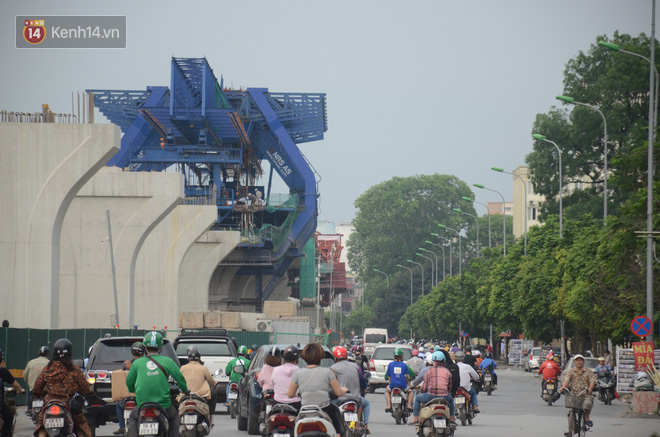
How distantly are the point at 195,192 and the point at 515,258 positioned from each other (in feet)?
79.8

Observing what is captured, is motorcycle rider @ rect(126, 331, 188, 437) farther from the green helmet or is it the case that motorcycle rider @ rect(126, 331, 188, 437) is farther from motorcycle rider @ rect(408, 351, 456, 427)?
motorcycle rider @ rect(408, 351, 456, 427)

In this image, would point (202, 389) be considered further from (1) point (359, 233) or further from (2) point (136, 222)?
(1) point (359, 233)

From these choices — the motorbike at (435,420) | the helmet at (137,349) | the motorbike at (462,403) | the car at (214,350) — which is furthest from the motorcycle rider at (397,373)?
the helmet at (137,349)

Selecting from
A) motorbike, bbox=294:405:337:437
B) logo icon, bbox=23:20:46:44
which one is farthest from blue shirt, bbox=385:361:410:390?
logo icon, bbox=23:20:46:44

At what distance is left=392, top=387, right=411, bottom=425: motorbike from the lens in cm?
2464

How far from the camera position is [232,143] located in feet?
265

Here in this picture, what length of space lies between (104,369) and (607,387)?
20191 millimetres

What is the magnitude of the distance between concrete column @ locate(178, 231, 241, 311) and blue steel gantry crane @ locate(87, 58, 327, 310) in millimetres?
7991

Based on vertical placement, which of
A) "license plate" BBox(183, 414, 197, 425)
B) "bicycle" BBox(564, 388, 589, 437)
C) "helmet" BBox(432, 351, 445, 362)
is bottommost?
"bicycle" BBox(564, 388, 589, 437)

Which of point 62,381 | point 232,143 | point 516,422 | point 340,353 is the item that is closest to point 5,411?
point 62,381

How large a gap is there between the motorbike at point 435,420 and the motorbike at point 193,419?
324 cm

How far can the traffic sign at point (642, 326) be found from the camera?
93.5 feet

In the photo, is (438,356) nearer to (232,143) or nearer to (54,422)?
(54,422)

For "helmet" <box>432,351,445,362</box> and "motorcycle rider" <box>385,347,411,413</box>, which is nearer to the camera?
"helmet" <box>432,351,445,362</box>
